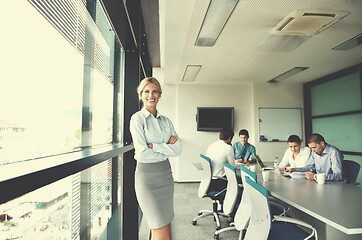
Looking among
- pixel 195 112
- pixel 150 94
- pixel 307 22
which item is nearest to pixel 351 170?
pixel 307 22

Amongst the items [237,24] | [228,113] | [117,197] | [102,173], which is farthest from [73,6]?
[228,113]

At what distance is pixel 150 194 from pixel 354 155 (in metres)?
5.86

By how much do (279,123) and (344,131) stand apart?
1.77m

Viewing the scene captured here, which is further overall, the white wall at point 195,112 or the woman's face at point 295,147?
the white wall at point 195,112

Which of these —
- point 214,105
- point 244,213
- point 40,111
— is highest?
point 214,105

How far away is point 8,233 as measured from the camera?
0.72 m

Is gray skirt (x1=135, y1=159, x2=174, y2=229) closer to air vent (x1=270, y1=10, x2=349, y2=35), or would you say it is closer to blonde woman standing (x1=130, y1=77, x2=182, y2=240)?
blonde woman standing (x1=130, y1=77, x2=182, y2=240)

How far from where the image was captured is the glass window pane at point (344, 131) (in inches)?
221

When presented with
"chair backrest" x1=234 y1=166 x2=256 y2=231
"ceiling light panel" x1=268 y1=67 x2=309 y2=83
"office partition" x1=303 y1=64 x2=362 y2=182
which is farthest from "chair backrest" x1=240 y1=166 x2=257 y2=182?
"office partition" x1=303 y1=64 x2=362 y2=182

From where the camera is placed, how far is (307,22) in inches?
129

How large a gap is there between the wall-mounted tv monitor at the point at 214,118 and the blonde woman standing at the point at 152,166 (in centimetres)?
522

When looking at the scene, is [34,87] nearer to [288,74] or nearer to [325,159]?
[325,159]

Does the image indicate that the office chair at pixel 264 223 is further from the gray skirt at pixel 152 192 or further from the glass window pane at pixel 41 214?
the glass window pane at pixel 41 214

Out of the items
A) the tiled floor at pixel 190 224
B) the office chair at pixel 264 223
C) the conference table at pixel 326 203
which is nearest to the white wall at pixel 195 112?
the tiled floor at pixel 190 224
